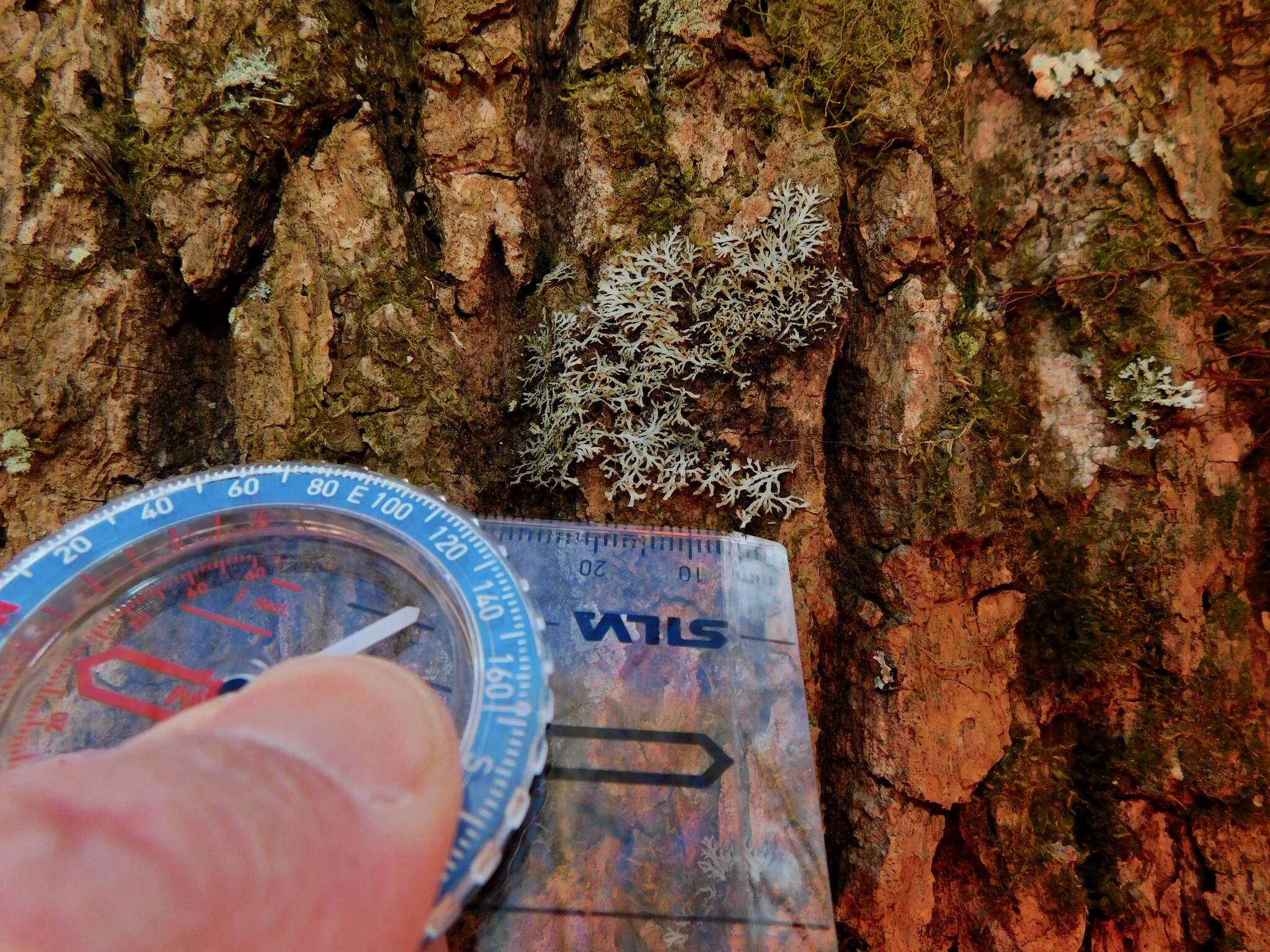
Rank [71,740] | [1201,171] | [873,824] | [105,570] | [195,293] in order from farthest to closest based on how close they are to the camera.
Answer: [1201,171] → [195,293] → [873,824] → [105,570] → [71,740]

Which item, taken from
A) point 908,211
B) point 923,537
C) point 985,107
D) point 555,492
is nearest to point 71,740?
point 555,492

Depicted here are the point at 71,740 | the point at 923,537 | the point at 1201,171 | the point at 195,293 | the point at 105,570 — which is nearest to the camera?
the point at 71,740

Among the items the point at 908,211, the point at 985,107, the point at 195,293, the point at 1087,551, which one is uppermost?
the point at 985,107

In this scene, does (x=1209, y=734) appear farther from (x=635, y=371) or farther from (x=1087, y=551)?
(x=635, y=371)

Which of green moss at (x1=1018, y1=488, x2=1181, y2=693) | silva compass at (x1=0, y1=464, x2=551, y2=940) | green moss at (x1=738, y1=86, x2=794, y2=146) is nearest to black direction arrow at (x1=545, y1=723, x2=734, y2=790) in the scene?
silva compass at (x1=0, y1=464, x2=551, y2=940)

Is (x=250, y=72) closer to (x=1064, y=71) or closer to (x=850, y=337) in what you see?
(x=850, y=337)

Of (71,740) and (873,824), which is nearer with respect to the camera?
(71,740)
